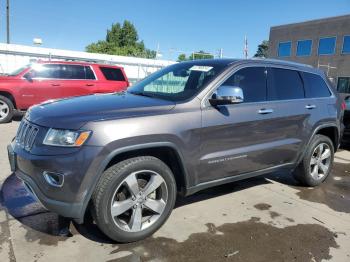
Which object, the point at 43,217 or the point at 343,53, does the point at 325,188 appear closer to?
the point at 43,217

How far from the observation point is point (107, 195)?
293 centimetres

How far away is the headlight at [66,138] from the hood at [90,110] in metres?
0.05

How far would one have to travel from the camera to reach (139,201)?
125 inches

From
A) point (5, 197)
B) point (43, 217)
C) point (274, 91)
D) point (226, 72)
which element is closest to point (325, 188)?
point (274, 91)

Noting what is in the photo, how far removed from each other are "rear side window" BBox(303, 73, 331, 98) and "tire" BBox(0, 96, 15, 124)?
27.6 feet

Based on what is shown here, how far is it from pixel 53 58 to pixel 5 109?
11.2m

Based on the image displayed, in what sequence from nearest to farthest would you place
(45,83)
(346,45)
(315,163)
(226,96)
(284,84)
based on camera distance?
(226,96), (284,84), (315,163), (45,83), (346,45)

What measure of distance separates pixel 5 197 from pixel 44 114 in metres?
1.70

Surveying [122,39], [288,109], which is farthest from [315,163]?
[122,39]

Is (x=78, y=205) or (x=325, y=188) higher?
(x=78, y=205)

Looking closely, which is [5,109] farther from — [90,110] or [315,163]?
[315,163]

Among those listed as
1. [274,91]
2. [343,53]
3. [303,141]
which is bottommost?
[303,141]

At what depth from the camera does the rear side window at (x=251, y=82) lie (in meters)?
3.92

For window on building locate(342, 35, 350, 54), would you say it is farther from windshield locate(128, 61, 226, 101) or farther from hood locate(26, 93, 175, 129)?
hood locate(26, 93, 175, 129)
